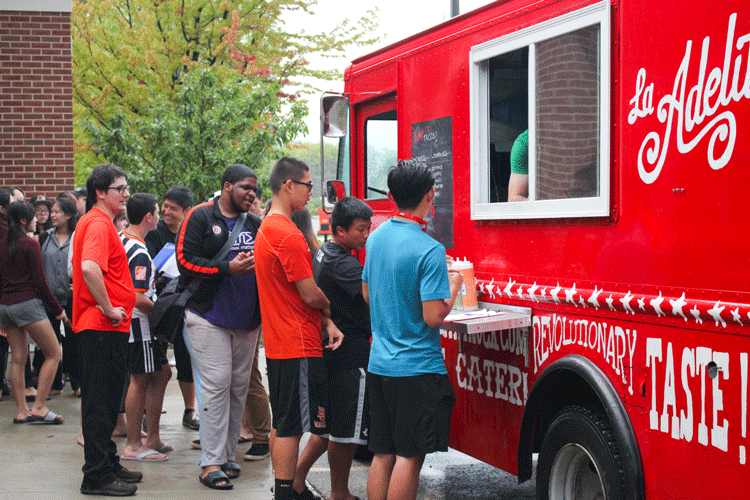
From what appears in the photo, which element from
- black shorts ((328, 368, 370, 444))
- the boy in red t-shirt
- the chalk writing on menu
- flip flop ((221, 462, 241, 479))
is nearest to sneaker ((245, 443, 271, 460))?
flip flop ((221, 462, 241, 479))

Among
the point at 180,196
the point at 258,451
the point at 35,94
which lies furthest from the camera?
the point at 35,94

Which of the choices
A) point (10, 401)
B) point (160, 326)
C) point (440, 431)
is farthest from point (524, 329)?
point (10, 401)

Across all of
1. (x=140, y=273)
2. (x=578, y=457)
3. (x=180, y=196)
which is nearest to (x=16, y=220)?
(x=180, y=196)

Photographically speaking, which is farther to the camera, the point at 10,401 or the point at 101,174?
the point at 10,401

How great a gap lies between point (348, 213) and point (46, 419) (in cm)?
423

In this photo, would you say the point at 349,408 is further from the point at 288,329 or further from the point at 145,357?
the point at 145,357

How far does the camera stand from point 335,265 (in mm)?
4652

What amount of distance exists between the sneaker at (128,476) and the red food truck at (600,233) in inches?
88.9

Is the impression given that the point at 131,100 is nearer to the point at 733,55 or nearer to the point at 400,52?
the point at 400,52

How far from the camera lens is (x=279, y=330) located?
4.38 m

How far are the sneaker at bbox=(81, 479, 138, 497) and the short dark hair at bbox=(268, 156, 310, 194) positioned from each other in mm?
2266

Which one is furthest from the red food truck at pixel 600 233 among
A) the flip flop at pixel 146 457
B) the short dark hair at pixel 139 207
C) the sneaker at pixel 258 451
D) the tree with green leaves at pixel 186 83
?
the tree with green leaves at pixel 186 83

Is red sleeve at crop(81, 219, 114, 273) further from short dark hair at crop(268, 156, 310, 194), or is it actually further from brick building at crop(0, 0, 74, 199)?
brick building at crop(0, 0, 74, 199)

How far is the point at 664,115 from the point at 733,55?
0.39 metres
